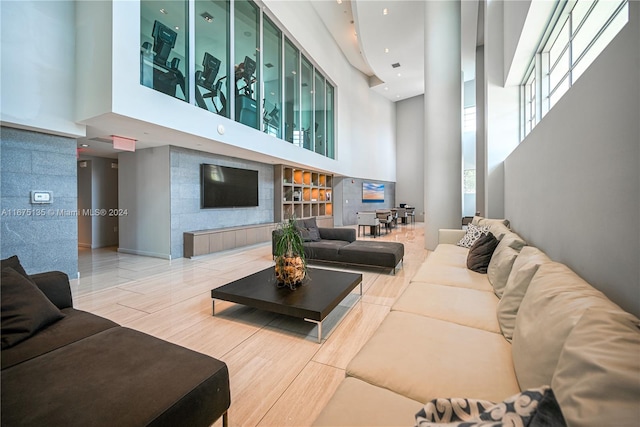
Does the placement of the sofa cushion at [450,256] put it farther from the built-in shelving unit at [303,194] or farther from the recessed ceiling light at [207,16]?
the recessed ceiling light at [207,16]

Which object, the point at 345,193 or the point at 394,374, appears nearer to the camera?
the point at 394,374

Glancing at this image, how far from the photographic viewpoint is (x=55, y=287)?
5.83 ft

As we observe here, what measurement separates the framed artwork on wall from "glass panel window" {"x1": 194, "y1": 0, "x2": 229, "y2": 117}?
8.62 meters

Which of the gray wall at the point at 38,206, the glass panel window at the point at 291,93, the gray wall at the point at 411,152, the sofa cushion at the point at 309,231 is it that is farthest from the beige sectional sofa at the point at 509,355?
the gray wall at the point at 411,152

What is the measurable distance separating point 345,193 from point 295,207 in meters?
3.31

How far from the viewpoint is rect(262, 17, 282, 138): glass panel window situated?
6142mm

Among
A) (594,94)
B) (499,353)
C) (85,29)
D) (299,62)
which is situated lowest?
(499,353)

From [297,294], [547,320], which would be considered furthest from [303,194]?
[547,320]

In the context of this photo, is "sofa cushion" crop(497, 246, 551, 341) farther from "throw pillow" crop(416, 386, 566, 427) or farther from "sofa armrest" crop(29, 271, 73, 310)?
"sofa armrest" crop(29, 271, 73, 310)

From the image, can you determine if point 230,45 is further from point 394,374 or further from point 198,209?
point 394,374

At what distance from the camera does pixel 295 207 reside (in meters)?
8.62

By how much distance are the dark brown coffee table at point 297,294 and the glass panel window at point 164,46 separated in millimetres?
3122

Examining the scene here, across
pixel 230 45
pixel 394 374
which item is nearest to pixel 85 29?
pixel 230 45

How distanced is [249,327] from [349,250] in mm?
2167
